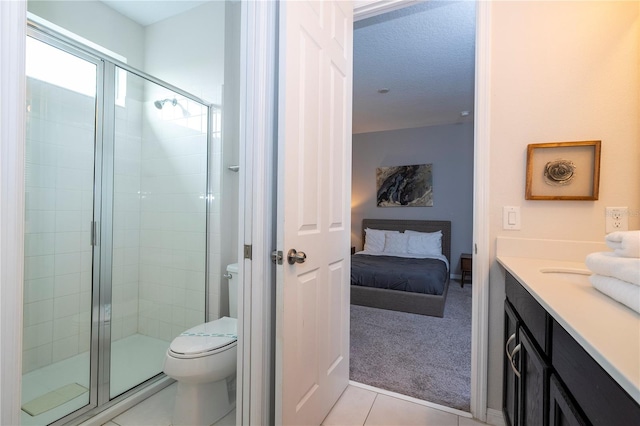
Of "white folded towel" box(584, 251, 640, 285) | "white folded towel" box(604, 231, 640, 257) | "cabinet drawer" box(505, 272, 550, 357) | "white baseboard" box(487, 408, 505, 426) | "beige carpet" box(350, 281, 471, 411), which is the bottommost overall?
"beige carpet" box(350, 281, 471, 411)

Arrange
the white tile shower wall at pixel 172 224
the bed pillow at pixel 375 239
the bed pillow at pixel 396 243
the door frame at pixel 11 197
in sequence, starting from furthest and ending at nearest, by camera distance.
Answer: the bed pillow at pixel 375 239 → the bed pillow at pixel 396 243 → the white tile shower wall at pixel 172 224 → the door frame at pixel 11 197

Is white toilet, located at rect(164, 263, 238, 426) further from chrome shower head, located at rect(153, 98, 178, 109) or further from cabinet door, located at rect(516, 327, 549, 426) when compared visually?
chrome shower head, located at rect(153, 98, 178, 109)

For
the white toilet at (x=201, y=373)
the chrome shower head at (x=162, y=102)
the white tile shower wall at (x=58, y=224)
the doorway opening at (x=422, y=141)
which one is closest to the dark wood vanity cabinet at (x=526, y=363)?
the doorway opening at (x=422, y=141)

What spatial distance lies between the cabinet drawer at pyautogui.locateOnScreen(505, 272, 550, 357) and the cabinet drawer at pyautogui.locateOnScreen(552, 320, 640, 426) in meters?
0.06

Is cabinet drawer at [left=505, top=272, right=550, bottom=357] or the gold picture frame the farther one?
the gold picture frame

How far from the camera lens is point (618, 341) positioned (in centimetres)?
48

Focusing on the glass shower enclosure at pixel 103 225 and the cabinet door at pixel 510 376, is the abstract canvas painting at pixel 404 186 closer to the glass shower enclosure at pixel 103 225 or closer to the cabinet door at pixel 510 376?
the glass shower enclosure at pixel 103 225

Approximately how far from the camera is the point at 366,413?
5.35 ft

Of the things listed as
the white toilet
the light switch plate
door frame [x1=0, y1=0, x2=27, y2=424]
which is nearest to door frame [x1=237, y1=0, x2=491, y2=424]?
the white toilet

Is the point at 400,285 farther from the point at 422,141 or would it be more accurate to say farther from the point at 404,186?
the point at 422,141

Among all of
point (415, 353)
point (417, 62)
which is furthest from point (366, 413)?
point (417, 62)

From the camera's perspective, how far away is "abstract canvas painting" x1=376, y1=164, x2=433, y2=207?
5117 millimetres

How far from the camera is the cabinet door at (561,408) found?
57cm

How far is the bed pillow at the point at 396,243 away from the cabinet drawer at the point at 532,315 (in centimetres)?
363
